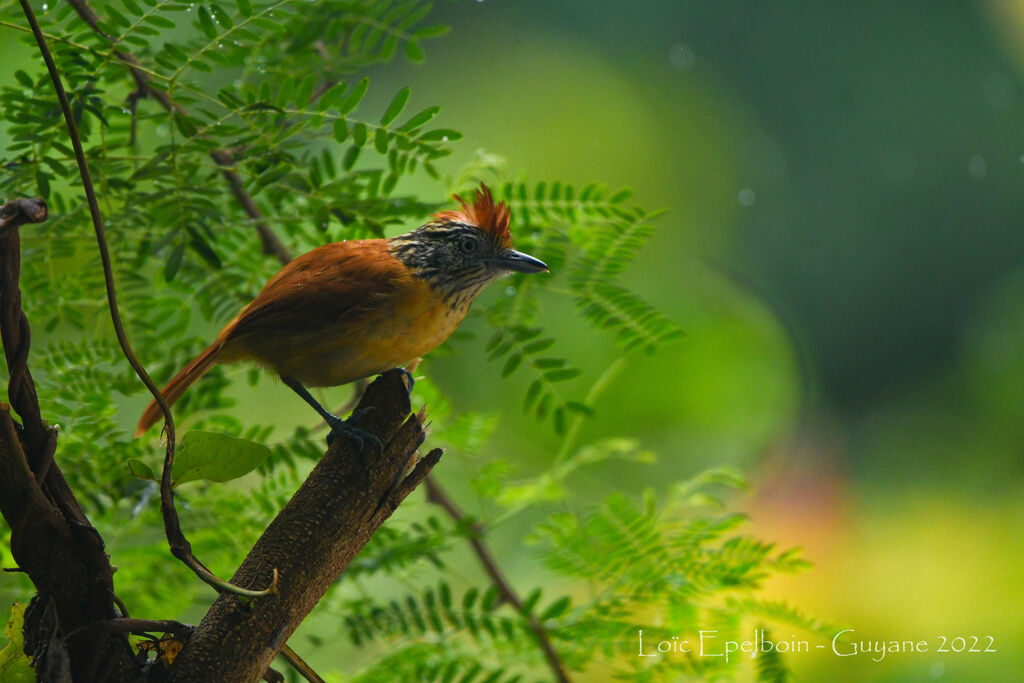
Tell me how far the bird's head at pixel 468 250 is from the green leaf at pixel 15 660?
1.27 feet

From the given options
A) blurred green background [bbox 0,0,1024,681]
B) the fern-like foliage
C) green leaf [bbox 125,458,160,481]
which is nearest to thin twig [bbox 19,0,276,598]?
green leaf [bbox 125,458,160,481]

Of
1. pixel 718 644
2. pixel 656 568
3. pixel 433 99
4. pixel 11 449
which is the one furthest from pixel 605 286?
pixel 433 99

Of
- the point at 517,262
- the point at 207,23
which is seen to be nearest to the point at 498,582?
the point at 517,262

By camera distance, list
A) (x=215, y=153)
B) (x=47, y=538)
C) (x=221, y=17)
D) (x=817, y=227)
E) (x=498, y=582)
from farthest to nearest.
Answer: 1. (x=817, y=227)
2. (x=498, y=582)
3. (x=215, y=153)
4. (x=221, y=17)
5. (x=47, y=538)

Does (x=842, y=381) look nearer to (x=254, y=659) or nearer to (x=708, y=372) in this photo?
(x=708, y=372)

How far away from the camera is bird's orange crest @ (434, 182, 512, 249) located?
708mm

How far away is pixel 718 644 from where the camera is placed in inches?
36.9

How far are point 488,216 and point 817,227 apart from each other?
1559mm

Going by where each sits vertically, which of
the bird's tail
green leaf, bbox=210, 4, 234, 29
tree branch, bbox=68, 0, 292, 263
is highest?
green leaf, bbox=210, 4, 234, 29

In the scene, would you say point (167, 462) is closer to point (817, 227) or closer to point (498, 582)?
point (498, 582)

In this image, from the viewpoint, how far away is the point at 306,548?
42cm

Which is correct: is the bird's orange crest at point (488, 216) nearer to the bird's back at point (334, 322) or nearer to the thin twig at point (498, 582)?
the bird's back at point (334, 322)

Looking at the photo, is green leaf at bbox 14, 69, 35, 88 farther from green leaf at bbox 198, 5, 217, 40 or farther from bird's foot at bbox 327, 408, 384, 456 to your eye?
bird's foot at bbox 327, 408, 384, 456

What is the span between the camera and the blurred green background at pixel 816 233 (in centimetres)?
183
